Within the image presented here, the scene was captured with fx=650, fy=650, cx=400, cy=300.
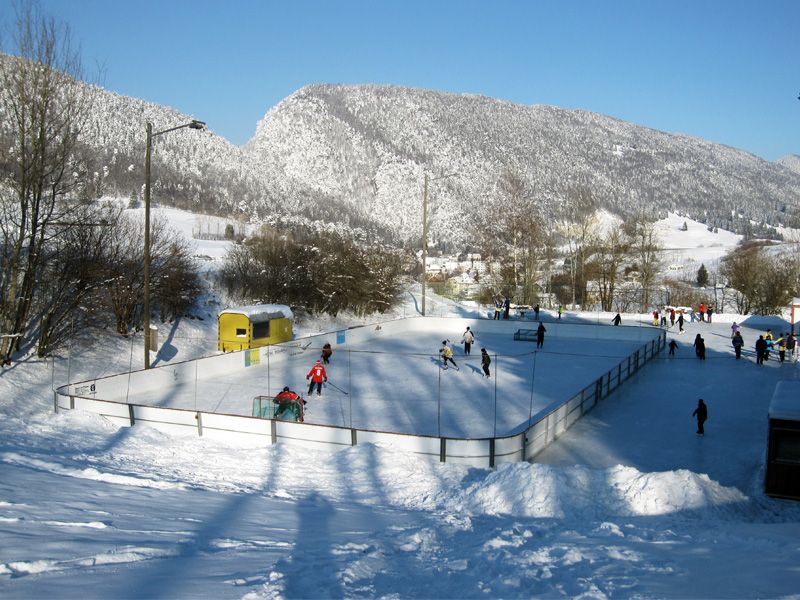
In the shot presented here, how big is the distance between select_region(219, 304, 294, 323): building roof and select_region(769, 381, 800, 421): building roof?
796 inches

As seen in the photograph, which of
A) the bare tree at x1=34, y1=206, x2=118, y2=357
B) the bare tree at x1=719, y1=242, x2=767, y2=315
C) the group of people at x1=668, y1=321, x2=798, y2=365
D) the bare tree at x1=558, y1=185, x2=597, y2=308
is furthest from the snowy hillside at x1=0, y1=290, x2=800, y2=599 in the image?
the bare tree at x1=719, y1=242, x2=767, y2=315

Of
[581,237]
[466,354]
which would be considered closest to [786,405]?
[466,354]

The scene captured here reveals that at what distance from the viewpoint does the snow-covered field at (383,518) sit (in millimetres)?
5645

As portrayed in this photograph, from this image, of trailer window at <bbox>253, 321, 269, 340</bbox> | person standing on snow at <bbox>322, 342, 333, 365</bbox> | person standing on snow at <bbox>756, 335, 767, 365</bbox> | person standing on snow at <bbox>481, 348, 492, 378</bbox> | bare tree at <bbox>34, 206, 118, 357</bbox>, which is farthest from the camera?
trailer window at <bbox>253, 321, 269, 340</bbox>

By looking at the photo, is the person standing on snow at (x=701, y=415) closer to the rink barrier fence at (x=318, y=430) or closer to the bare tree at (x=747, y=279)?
the rink barrier fence at (x=318, y=430)

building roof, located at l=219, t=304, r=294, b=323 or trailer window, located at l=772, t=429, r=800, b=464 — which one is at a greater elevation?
building roof, located at l=219, t=304, r=294, b=323

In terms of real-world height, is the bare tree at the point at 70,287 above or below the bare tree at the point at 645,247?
below

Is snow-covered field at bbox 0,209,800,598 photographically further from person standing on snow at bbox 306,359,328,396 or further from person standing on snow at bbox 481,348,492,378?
person standing on snow at bbox 481,348,492,378

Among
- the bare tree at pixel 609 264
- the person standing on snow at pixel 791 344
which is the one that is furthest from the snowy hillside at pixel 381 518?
the bare tree at pixel 609 264

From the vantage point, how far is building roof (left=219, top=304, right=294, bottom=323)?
27491 mm

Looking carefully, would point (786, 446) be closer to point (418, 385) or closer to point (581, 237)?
point (418, 385)

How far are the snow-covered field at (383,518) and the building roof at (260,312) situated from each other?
10.6m

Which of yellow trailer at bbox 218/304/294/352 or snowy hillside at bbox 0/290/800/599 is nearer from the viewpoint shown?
snowy hillside at bbox 0/290/800/599

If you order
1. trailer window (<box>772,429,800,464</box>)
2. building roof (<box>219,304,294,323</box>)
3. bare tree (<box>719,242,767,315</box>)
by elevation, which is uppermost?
bare tree (<box>719,242,767,315</box>)
